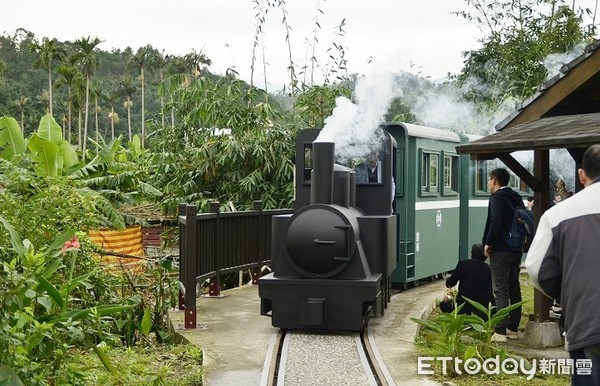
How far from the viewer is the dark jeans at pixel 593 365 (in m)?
4.46

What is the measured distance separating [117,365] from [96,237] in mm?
9380

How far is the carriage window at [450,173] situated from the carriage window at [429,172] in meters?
0.60

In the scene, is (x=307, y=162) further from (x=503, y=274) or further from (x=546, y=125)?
(x=546, y=125)

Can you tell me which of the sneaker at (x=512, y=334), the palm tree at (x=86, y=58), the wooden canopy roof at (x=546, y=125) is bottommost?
the sneaker at (x=512, y=334)

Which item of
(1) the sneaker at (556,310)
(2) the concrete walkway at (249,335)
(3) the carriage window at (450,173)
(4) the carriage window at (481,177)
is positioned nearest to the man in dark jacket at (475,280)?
(2) the concrete walkway at (249,335)

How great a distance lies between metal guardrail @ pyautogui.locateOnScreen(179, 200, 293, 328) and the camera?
1021 cm

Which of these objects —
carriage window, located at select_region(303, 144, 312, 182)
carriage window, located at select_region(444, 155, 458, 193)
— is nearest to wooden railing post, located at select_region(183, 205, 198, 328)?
carriage window, located at select_region(303, 144, 312, 182)

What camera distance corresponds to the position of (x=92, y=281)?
9672mm

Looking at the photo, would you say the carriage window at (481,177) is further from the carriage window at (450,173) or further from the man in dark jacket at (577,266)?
the man in dark jacket at (577,266)

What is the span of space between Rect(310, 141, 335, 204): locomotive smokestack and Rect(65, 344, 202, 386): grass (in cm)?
223

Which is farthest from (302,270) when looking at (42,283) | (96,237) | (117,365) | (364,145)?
(96,237)

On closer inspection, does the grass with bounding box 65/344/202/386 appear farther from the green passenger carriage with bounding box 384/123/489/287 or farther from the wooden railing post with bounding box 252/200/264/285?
the green passenger carriage with bounding box 384/123/489/287

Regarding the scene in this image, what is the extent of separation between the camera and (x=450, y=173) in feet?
51.4

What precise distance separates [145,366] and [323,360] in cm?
168
